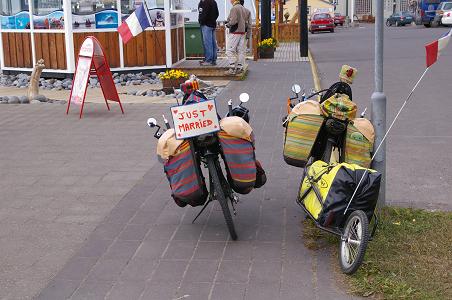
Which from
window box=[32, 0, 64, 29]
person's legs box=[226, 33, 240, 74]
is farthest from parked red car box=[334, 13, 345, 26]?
window box=[32, 0, 64, 29]

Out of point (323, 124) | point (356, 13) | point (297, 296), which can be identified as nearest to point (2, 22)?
point (323, 124)

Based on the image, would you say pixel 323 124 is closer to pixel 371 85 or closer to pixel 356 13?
pixel 371 85

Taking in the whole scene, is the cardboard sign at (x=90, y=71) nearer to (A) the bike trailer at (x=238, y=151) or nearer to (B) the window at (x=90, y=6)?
(B) the window at (x=90, y=6)

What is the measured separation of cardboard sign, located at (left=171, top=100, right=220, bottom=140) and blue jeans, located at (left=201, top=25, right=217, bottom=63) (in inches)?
461

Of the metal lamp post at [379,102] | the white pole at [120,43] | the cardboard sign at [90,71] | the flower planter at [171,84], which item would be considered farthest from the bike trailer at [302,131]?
the white pole at [120,43]

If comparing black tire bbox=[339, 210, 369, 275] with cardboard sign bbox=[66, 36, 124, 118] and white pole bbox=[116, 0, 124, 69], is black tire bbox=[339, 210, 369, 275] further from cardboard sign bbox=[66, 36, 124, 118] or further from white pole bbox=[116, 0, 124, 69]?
white pole bbox=[116, 0, 124, 69]

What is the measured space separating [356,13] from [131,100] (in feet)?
235

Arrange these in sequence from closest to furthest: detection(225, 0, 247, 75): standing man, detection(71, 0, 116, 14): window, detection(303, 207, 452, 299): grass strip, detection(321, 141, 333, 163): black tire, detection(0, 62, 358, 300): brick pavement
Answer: detection(303, 207, 452, 299): grass strip < detection(0, 62, 358, 300): brick pavement < detection(321, 141, 333, 163): black tire < detection(71, 0, 116, 14): window < detection(225, 0, 247, 75): standing man

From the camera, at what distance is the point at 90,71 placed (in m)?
11.4

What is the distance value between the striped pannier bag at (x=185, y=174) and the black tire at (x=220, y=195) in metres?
0.11

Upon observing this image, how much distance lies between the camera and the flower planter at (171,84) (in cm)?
1386

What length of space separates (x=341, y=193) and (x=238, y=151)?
0.92m

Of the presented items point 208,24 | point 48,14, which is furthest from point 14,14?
point 208,24

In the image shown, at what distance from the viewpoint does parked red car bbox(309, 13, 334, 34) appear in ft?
166
